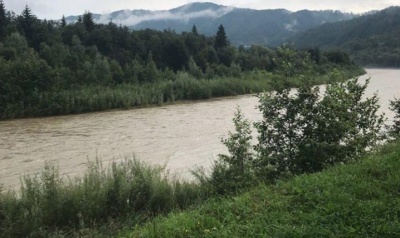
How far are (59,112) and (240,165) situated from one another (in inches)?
1031

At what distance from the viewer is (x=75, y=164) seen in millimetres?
15234

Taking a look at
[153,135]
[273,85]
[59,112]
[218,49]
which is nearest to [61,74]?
[59,112]

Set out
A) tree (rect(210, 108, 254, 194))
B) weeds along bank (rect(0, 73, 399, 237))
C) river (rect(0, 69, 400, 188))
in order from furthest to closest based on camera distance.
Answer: river (rect(0, 69, 400, 188)) < tree (rect(210, 108, 254, 194)) < weeds along bank (rect(0, 73, 399, 237))

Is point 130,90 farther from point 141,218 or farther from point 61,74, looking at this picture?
point 141,218

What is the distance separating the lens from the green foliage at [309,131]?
8117 millimetres

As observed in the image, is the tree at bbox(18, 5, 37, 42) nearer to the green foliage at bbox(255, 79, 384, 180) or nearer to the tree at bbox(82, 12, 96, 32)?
the tree at bbox(82, 12, 96, 32)

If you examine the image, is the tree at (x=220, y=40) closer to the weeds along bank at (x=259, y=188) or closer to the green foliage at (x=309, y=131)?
the weeds along bank at (x=259, y=188)

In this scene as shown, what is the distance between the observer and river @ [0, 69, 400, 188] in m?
15.2

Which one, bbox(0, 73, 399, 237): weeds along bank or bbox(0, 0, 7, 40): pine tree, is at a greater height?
bbox(0, 0, 7, 40): pine tree

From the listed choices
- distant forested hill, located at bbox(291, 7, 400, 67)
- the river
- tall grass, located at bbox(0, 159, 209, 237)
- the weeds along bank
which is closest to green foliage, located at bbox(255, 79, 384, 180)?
the weeds along bank

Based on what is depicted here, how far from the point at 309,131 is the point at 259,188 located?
223cm

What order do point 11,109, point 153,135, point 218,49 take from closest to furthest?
point 153,135
point 11,109
point 218,49

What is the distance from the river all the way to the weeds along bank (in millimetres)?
4030

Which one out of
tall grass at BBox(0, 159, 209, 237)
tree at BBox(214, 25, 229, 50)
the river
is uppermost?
tree at BBox(214, 25, 229, 50)
